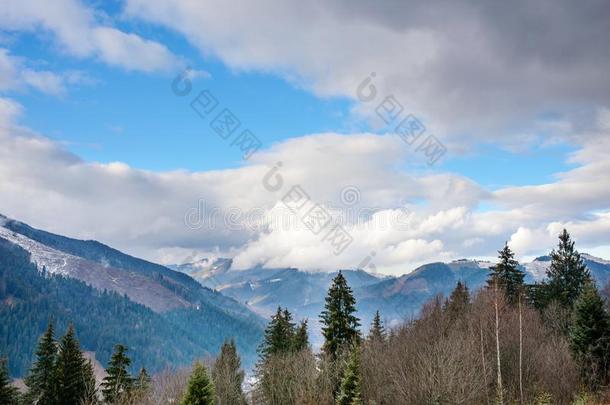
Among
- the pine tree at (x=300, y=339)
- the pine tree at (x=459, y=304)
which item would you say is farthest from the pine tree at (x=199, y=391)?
the pine tree at (x=459, y=304)

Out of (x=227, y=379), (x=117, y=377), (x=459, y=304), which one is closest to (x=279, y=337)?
(x=227, y=379)

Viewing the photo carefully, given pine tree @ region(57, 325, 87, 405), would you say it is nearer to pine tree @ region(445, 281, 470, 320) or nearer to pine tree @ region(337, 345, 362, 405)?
pine tree @ region(337, 345, 362, 405)

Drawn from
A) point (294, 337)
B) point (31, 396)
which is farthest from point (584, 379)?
point (31, 396)

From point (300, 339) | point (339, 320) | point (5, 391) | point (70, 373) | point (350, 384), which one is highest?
point (339, 320)

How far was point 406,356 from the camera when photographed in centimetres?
4769

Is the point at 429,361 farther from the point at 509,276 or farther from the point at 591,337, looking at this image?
the point at 509,276

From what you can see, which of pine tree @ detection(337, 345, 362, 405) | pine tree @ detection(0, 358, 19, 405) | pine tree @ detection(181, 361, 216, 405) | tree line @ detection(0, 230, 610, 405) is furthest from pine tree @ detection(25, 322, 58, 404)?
pine tree @ detection(337, 345, 362, 405)

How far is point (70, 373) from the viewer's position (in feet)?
172

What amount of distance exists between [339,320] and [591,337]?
24.4 meters

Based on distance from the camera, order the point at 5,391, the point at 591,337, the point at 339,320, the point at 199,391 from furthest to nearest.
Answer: the point at 339,320 < the point at 5,391 < the point at 591,337 < the point at 199,391

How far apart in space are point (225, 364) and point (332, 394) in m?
21.3

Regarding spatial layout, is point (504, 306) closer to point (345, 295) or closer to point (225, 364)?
point (345, 295)

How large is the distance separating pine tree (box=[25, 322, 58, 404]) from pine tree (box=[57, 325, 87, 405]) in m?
0.68

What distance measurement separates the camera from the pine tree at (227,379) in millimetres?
59125
